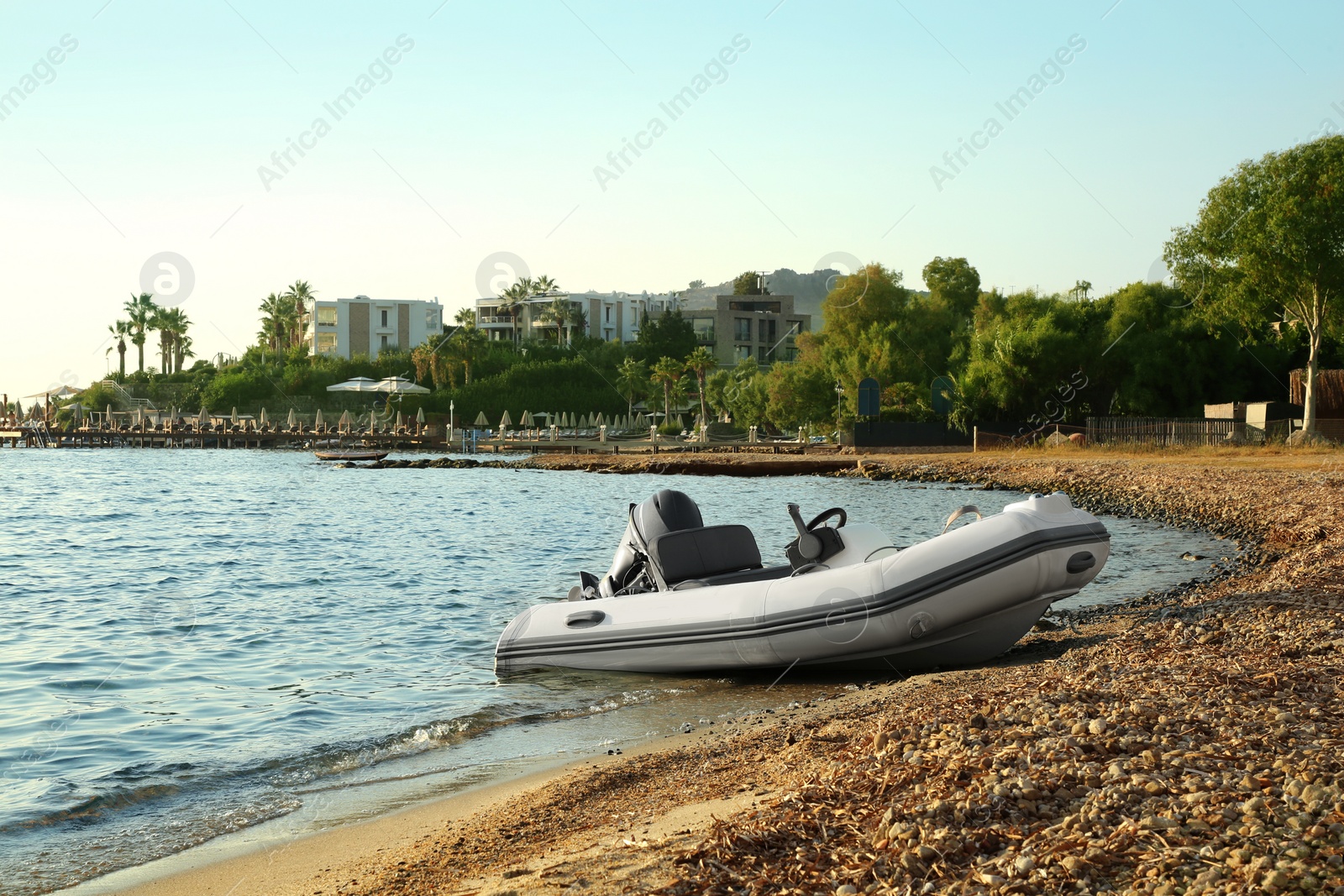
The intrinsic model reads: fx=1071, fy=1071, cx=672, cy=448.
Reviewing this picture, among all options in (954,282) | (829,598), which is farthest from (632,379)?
(829,598)

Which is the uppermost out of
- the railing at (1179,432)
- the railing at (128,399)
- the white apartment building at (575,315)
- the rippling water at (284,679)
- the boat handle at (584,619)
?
the white apartment building at (575,315)

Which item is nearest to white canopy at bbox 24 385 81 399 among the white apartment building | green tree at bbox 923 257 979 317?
the white apartment building

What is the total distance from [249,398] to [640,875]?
329 feet

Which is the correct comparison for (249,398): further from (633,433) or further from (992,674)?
(992,674)

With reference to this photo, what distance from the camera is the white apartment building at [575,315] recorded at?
114 m

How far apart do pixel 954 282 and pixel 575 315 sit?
50442 millimetres

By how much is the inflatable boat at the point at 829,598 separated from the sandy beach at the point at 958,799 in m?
0.38

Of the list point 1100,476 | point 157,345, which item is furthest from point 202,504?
point 157,345

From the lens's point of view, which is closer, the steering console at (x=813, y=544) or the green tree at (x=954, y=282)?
the steering console at (x=813, y=544)

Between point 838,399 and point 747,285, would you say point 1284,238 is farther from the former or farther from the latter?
point 747,285

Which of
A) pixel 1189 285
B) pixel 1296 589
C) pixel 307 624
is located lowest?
pixel 307 624

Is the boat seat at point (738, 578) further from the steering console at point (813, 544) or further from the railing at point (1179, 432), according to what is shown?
the railing at point (1179, 432)

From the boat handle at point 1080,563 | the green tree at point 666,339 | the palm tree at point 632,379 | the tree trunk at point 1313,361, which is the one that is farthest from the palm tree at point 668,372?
the boat handle at point 1080,563

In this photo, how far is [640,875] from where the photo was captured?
3.72 meters
